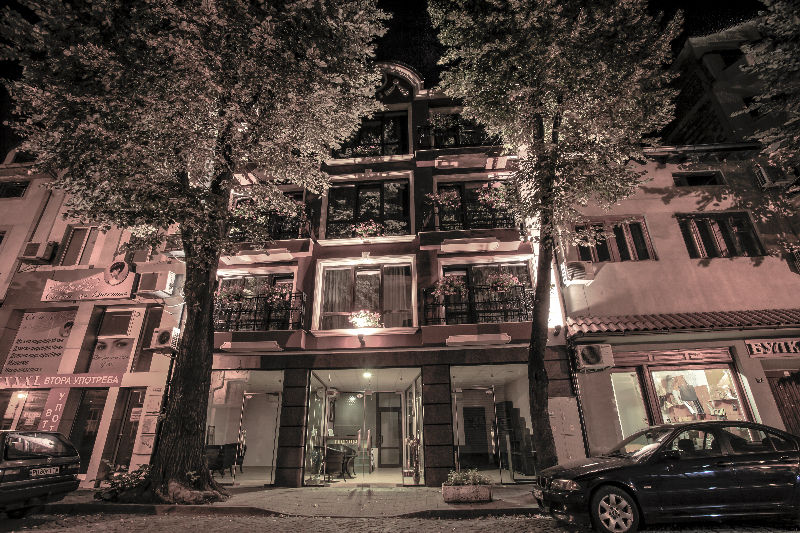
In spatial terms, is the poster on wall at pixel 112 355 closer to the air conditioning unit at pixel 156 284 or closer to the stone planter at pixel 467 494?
the air conditioning unit at pixel 156 284

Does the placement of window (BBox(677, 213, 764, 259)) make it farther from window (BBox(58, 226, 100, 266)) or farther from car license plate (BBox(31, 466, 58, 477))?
window (BBox(58, 226, 100, 266))

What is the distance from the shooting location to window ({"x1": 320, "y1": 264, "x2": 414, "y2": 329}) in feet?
48.5

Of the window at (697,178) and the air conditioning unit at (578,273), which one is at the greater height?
the window at (697,178)

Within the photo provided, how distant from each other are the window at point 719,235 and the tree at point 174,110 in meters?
14.3

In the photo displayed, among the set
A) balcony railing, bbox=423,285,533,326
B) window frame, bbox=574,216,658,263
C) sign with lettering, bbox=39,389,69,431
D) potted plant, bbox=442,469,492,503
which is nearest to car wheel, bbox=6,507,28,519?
sign with lettering, bbox=39,389,69,431

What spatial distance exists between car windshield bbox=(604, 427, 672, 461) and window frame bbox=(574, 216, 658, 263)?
307 inches

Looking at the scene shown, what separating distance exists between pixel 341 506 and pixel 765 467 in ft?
26.9

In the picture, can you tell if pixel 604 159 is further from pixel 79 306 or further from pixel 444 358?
pixel 79 306

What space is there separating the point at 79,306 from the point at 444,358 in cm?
1522

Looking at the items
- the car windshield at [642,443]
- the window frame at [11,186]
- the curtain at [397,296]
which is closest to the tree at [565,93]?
the car windshield at [642,443]

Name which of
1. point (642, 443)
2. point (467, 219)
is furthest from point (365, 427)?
point (642, 443)

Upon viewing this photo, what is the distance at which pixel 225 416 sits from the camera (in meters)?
15.4

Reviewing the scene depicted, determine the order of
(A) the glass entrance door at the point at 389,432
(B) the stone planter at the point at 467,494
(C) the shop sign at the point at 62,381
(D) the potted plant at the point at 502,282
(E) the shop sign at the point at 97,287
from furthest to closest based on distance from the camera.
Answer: (A) the glass entrance door at the point at 389,432, (E) the shop sign at the point at 97,287, (C) the shop sign at the point at 62,381, (D) the potted plant at the point at 502,282, (B) the stone planter at the point at 467,494

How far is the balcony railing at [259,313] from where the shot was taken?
47.8 feet
